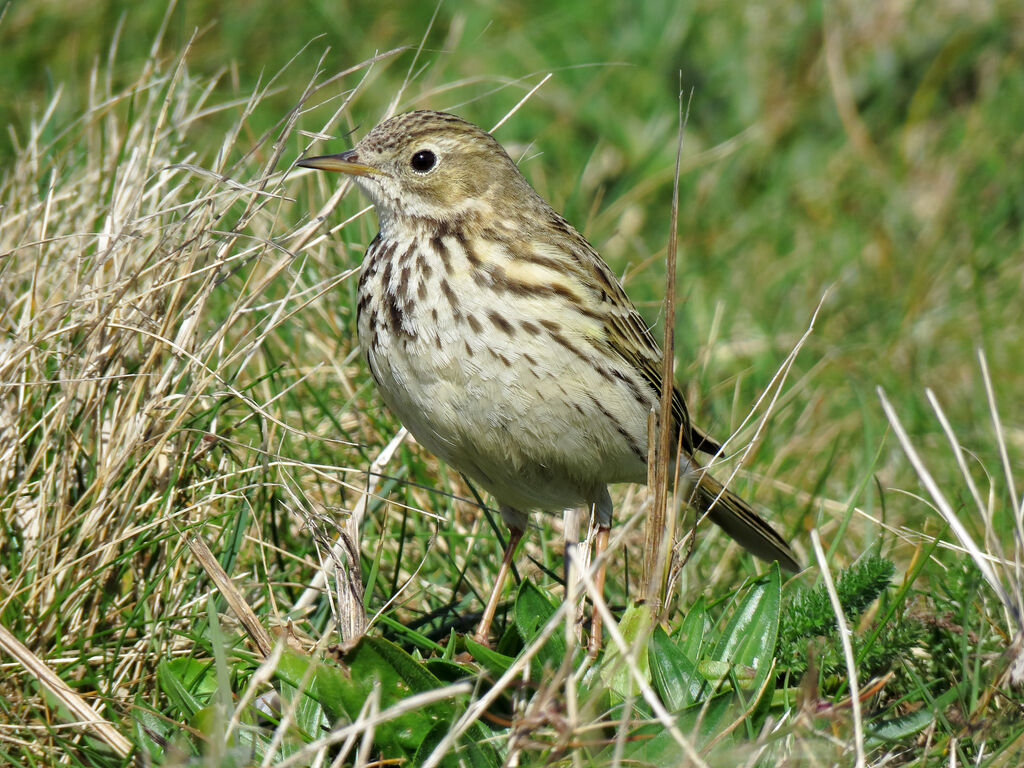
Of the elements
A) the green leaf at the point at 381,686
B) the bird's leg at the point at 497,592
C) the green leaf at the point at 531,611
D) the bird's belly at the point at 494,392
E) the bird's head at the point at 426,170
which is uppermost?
the bird's head at the point at 426,170

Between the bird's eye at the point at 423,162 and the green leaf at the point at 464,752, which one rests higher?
the bird's eye at the point at 423,162

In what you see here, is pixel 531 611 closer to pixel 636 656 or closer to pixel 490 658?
pixel 490 658

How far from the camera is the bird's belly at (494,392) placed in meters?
4.02

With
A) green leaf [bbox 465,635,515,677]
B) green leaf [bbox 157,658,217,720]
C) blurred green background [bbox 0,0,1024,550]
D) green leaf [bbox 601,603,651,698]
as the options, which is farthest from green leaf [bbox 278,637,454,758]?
blurred green background [bbox 0,0,1024,550]

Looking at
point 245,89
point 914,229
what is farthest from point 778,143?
point 245,89

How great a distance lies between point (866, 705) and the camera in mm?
3711

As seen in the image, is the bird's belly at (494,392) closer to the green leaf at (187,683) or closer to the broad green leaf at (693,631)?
the broad green leaf at (693,631)

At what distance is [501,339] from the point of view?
4027 millimetres

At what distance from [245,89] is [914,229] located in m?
3.92

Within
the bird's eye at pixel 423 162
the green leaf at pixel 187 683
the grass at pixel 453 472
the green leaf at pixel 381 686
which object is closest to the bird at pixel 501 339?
the bird's eye at pixel 423 162

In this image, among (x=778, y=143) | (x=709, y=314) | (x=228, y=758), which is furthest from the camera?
(x=778, y=143)

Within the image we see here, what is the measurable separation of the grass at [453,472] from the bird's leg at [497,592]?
166 millimetres

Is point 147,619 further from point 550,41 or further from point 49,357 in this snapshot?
point 550,41

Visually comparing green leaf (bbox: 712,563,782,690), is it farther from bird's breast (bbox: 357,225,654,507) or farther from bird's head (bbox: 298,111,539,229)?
bird's head (bbox: 298,111,539,229)
